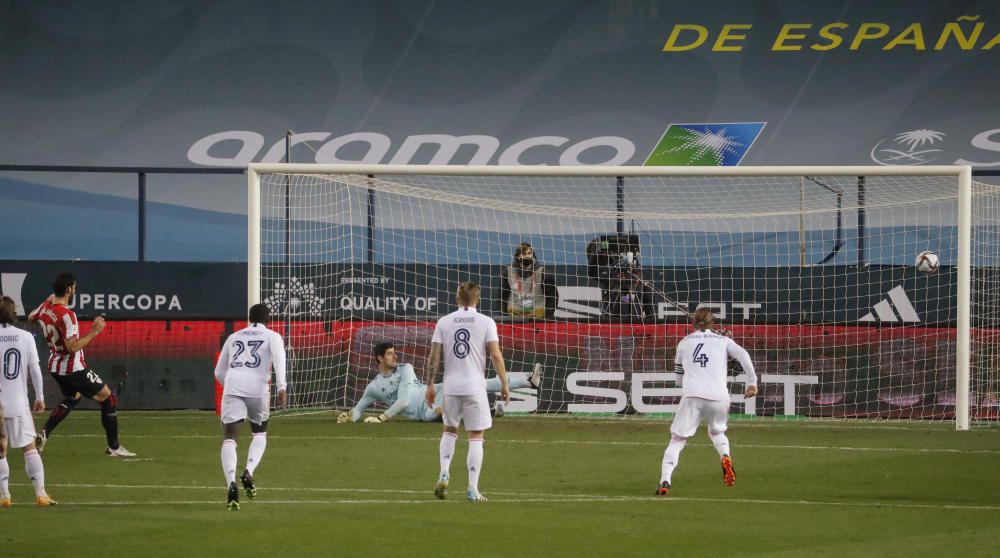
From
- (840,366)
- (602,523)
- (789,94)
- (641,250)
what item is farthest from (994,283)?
(602,523)

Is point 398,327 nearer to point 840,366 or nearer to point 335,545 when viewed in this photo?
point 840,366

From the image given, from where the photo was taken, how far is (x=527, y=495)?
11.9 meters

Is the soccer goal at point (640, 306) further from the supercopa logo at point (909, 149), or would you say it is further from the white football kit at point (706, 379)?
the white football kit at point (706, 379)

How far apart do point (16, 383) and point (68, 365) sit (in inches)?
163

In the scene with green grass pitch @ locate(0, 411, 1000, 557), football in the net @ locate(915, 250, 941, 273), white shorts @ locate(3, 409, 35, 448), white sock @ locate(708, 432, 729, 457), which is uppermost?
football in the net @ locate(915, 250, 941, 273)

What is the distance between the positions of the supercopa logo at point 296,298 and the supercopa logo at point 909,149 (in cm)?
1141

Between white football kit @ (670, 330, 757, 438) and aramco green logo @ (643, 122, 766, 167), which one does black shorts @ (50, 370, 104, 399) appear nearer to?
white football kit @ (670, 330, 757, 438)

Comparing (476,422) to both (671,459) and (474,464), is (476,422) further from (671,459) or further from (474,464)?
(671,459)

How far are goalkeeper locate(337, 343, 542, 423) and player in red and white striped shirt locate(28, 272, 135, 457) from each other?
13.7 ft

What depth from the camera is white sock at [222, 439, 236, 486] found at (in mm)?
10859

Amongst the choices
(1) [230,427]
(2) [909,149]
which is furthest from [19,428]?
(2) [909,149]

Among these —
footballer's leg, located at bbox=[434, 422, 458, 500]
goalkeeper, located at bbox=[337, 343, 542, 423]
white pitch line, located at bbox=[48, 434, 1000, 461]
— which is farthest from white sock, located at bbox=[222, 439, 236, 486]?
goalkeeper, located at bbox=[337, 343, 542, 423]

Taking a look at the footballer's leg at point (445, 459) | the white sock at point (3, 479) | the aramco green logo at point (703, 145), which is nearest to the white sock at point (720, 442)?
the footballer's leg at point (445, 459)

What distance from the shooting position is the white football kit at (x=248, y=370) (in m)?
11.4
